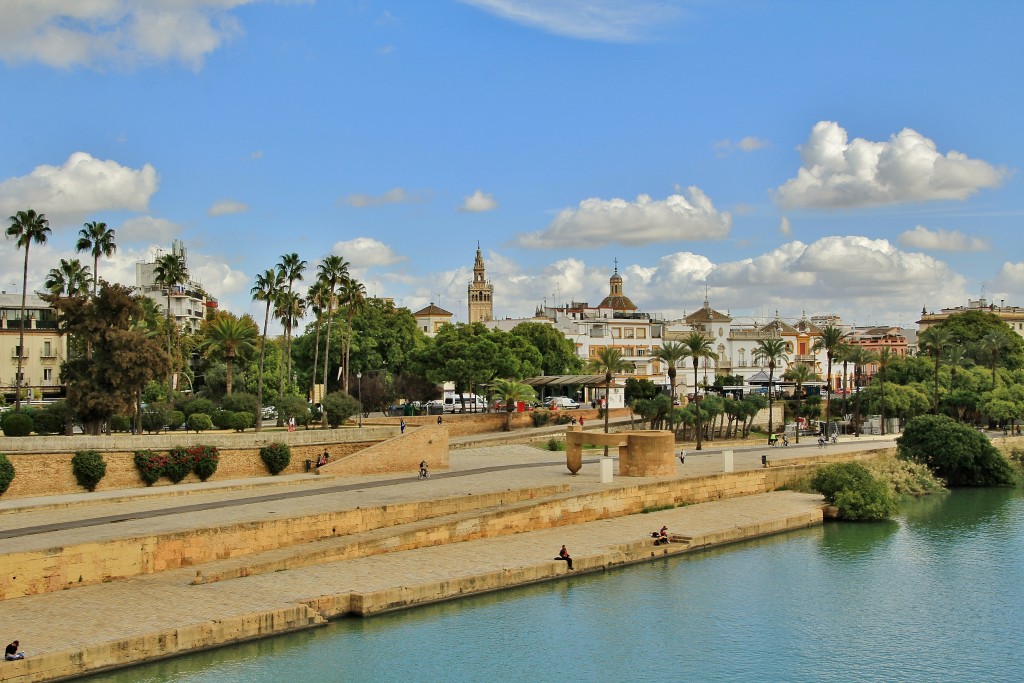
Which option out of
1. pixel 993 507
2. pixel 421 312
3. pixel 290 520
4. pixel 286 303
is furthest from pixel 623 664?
pixel 421 312

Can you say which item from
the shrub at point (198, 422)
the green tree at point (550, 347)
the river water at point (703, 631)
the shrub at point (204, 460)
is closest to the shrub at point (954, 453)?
the river water at point (703, 631)

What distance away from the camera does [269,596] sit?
982 inches

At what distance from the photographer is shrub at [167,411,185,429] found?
152 feet

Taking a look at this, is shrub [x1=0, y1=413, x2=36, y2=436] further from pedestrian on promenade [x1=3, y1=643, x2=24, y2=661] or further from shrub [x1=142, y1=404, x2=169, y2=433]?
pedestrian on promenade [x1=3, y1=643, x2=24, y2=661]

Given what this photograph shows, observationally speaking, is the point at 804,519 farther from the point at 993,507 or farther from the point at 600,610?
the point at 600,610

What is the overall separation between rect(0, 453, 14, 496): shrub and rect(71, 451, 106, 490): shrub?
1931 millimetres

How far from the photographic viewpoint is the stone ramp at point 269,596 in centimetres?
2116

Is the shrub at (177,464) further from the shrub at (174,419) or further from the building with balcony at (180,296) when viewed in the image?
the building with balcony at (180,296)

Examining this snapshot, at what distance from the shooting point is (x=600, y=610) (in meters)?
27.2

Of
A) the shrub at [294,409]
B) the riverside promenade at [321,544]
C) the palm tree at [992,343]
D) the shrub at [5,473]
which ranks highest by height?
the palm tree at [992,343]

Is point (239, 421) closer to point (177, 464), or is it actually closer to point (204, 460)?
point (204, 460)

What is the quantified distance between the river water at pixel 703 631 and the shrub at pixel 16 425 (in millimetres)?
18087

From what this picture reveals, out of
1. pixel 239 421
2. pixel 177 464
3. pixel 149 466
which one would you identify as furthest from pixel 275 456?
pixel 239 421

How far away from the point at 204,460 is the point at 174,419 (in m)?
10.6
